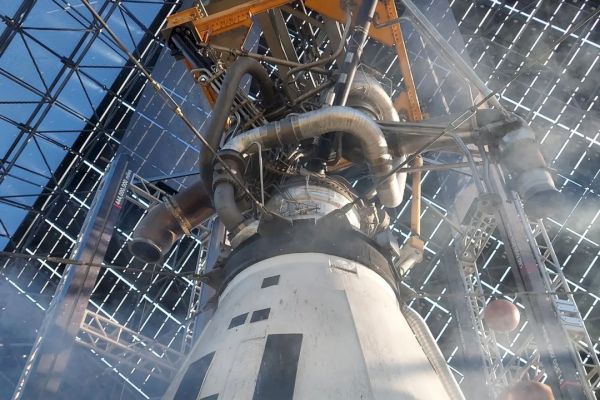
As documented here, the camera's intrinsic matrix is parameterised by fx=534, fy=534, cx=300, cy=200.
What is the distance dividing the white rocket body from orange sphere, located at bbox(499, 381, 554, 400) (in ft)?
8.88

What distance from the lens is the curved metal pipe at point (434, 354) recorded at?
14.1ft

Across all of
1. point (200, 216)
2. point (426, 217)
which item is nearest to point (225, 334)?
point (200, 216)

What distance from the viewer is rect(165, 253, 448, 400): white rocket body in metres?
3.32

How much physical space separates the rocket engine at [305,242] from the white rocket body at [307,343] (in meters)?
0.01

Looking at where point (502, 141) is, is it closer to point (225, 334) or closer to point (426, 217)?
point (225, 334)

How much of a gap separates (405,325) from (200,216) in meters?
3.46

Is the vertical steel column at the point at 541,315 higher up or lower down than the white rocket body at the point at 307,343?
higher up

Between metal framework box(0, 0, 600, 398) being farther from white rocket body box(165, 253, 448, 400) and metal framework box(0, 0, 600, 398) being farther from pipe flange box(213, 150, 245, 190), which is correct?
white rocket body box(165, 253, 448, 400)

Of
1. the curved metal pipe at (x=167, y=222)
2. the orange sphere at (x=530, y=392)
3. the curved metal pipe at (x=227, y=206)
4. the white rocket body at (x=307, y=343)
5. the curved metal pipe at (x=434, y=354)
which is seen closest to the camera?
the white rocket body at (x=307, y=343)

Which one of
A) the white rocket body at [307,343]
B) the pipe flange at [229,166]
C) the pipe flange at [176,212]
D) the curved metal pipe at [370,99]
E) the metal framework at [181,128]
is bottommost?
the white rocket body at [307,343]

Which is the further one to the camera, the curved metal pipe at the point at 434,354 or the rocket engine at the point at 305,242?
the curved metal pipe at the point at 434,354

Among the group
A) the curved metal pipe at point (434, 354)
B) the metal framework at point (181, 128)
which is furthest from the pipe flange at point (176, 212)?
the metal framework at point (181, 128)

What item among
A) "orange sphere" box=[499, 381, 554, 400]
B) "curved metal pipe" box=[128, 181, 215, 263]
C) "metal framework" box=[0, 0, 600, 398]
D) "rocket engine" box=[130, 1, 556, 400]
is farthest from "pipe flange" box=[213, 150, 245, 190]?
"metal framework" box=[0, 0, 600, 398]

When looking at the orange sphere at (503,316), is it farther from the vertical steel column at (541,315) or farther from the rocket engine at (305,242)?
the rocket engine at (305,242)
